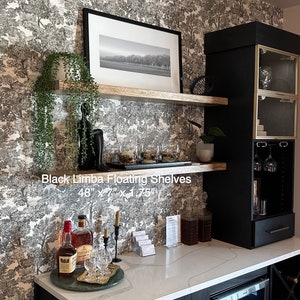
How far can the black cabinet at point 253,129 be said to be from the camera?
228 cm

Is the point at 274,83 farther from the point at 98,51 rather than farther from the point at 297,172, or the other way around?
the point at 98,51

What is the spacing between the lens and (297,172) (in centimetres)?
289

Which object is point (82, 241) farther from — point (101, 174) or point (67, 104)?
point (67, 104)

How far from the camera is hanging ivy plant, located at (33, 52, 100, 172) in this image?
5.65 ft

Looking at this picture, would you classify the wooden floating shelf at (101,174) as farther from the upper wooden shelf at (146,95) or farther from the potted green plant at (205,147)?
the upper wooden shelf at (146,95)

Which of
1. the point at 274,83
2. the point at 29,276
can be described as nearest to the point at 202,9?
the point at 274,83

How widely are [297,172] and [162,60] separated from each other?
147 centimetres

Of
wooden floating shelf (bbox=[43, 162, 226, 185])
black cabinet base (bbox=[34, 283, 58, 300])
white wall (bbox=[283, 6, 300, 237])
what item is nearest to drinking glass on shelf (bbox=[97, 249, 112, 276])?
black cabinet base (bbox=[34, 283, 58, 300])

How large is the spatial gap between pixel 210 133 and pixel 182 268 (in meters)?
0.88

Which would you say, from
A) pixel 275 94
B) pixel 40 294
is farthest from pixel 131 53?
pixel 40 294

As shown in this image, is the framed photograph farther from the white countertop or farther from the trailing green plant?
the white countertop

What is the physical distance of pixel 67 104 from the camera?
6.30 feet

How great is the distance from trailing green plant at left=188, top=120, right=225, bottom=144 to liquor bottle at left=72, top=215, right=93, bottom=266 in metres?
0.97

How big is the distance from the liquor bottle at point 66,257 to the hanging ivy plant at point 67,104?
34 centimetres
